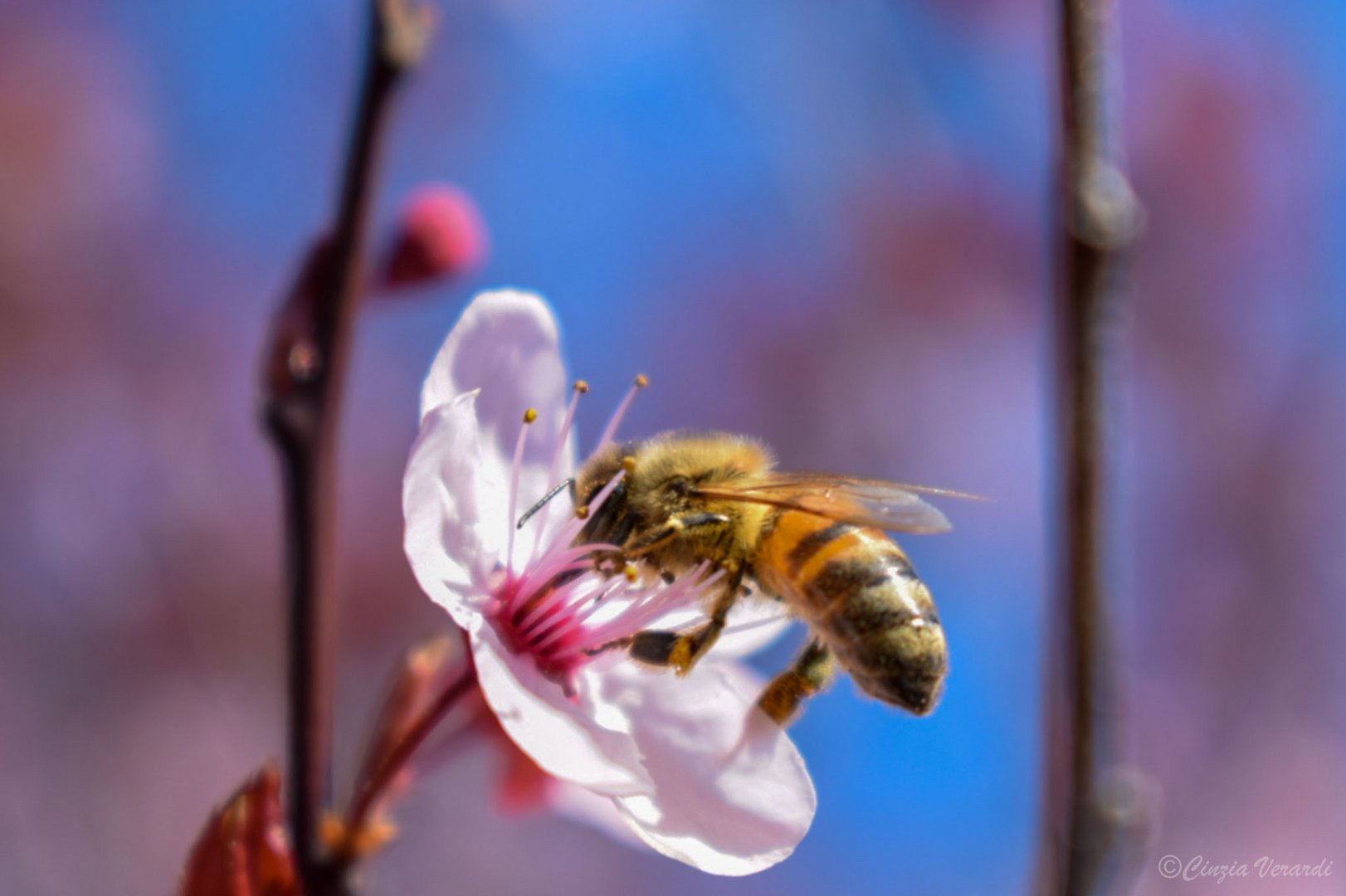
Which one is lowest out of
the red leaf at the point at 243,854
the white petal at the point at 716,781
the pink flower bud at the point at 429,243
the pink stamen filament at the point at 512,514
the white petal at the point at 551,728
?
the red leaf at the point at 243,854

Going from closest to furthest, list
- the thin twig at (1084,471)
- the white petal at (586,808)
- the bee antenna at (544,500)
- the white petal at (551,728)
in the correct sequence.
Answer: the thin twig at (1084,471) < the white petal at (551,728) < the bee antenna at (544,500) < the white petal at (586,808)

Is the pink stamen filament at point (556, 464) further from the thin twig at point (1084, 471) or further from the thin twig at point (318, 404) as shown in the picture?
the thin twig at point (1084, 471)

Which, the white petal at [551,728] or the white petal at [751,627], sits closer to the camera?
the white petal at [551,728]

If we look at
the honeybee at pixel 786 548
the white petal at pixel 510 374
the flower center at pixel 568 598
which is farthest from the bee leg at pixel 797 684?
the white petal at pixel 510 374

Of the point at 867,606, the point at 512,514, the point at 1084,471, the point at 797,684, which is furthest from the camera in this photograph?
the point at 512,514

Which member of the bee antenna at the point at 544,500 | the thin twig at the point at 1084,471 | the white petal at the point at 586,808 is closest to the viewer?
the thin twig at the point at 1084,471

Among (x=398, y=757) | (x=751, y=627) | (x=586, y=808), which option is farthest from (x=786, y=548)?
(x=586, y=808)

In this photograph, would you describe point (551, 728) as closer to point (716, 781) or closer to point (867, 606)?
point (716, 781)
